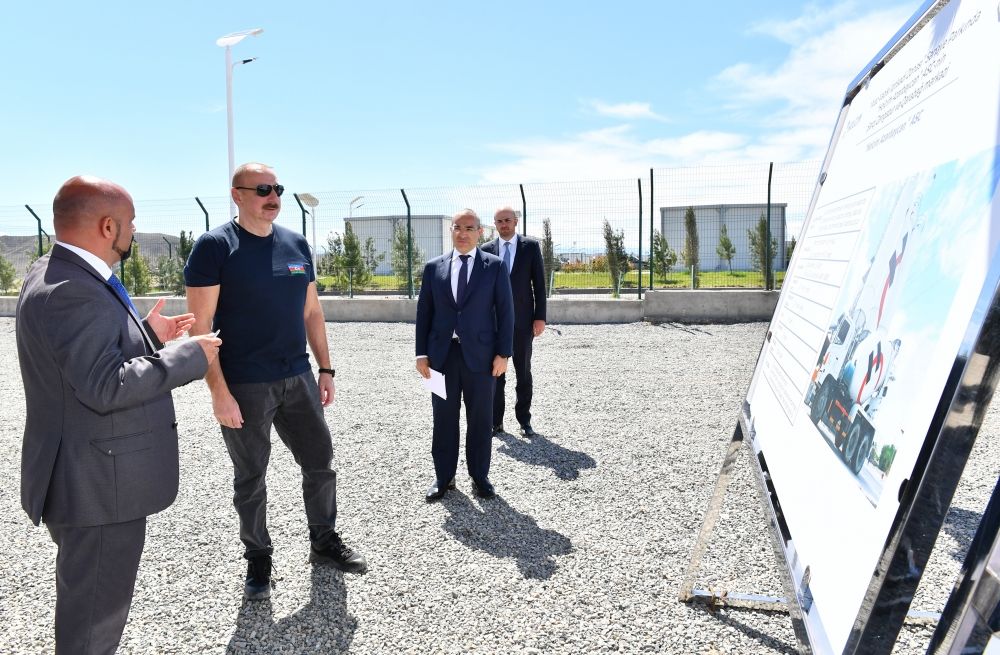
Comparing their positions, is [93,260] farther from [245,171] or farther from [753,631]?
[753,631]

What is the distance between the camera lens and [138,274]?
21.7 meters

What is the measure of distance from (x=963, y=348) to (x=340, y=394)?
6954 millimetres

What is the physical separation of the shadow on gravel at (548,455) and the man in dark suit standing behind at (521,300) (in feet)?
0.56

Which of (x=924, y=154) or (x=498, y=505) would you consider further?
(x=498, y=505)

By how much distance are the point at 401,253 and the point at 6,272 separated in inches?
670

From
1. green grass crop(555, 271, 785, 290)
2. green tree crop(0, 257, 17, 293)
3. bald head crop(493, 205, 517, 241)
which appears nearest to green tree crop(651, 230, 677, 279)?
green grass crop(555, 271, 785, 290)

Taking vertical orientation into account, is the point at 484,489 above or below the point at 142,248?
below

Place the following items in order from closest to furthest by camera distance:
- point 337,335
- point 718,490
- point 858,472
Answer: point 858,472, point 718,490, point 337,335

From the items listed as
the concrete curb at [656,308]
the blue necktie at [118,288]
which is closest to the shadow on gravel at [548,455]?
the blue necktie at [118,288]

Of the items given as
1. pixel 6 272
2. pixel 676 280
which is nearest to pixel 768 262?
pixel 676 280

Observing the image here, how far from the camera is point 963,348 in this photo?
98 centimetres

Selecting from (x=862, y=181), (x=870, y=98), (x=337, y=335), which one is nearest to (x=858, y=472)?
(x=862, y=181)

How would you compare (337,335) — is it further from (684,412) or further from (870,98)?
(870,98)

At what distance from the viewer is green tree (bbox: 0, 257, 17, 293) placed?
24.4m
